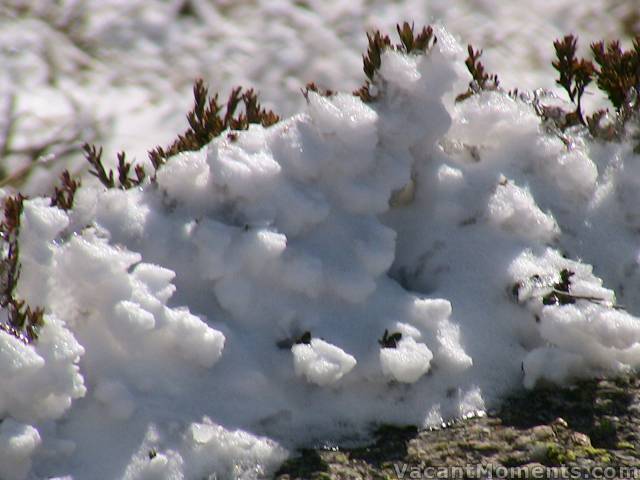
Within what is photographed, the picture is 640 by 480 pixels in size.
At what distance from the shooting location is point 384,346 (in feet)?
8.46

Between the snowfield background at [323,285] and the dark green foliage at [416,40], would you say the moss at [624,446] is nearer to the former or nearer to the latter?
the snowfield background at [323,285]

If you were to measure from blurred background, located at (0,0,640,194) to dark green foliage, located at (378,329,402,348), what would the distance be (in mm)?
3474

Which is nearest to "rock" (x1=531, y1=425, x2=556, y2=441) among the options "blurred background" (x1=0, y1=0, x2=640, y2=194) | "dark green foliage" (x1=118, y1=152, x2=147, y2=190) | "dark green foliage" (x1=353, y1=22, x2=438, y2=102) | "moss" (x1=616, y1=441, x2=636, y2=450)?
"moss" (x1=616, y1=441, x2=636, y2=450)

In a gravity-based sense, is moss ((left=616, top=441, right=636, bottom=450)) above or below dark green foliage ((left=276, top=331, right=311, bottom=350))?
below

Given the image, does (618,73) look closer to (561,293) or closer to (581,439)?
(561,293)

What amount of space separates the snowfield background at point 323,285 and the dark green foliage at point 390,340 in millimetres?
18

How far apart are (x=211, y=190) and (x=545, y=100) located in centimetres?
131

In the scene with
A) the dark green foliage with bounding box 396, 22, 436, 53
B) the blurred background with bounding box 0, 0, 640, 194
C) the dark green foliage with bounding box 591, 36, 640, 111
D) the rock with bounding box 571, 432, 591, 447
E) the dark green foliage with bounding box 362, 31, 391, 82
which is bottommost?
the rock with bounding box 571, 432, 591, 447

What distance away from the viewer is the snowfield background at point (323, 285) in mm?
2361

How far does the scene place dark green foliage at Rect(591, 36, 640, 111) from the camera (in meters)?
3.20

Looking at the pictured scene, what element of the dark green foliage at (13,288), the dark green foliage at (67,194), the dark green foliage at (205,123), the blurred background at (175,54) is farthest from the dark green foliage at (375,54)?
the blurred background at (175,54)

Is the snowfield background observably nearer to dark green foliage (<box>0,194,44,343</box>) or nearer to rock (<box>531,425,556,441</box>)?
dark green foliage (<box>0,194,44,343</box>)

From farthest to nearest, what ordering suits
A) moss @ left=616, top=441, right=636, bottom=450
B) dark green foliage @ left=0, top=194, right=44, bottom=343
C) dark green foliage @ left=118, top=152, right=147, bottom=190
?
1. dark green foliage @ left=118, top=152, right=147, bottom=190
2. moss @ left=616, top=441, right=636, bottom=450
3. dark green foliage @ left=0, top=194, right=44, bottom=343

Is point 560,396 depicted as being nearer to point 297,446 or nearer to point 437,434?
point 437,434
